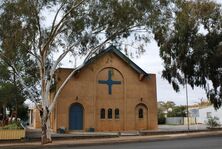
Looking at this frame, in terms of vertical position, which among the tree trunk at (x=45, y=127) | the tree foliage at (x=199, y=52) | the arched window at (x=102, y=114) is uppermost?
the tree foliage at (x=199, y=52)

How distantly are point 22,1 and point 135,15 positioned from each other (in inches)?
304

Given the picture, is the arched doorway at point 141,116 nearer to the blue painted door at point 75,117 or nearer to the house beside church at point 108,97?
the house beside church at point 108,97

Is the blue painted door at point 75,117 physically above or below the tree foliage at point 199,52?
below

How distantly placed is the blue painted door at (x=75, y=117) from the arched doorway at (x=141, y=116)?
6.23m

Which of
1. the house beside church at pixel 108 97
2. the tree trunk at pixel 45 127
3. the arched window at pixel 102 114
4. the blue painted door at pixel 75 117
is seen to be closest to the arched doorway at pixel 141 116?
the house beside church at pixel 108 97

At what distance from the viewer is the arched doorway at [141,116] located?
44584 millimetres

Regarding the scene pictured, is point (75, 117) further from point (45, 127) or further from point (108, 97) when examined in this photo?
point (45, 127)

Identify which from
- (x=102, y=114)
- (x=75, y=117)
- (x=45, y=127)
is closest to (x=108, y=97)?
(x=102, y=114)

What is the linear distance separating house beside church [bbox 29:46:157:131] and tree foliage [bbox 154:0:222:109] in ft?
10.4

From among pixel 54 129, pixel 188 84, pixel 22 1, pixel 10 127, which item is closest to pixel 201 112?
pixel 188 84

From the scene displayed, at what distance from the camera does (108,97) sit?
1730 inches

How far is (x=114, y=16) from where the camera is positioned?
29.0m

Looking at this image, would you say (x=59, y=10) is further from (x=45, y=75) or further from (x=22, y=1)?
(x=45, y=75)

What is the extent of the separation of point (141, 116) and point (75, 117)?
7.54 m
